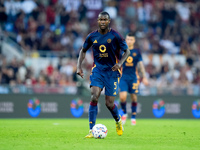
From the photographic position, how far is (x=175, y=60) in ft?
76.2

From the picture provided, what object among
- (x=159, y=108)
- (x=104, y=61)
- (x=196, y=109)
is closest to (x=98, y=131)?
(x=104, y=61)

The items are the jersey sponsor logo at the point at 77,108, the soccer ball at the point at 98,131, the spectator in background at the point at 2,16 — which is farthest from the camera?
the spectator in background at the point at 2,16

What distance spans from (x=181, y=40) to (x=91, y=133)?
1740cm

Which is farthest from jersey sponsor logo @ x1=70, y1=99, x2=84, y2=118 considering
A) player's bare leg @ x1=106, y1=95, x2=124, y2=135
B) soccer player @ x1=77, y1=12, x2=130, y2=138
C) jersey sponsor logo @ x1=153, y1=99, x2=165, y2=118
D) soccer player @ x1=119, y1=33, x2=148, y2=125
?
soccer player @ x1=77, y1=12, x2=130, y2=138

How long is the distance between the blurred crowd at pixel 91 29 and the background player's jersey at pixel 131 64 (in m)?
5.43

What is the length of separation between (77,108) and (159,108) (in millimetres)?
3854

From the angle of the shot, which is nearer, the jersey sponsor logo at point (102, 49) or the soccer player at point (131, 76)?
the jersey sponsor logo at point (102, 49)

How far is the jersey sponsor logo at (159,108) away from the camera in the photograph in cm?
1992

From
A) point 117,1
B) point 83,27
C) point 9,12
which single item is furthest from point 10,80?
point 117,1

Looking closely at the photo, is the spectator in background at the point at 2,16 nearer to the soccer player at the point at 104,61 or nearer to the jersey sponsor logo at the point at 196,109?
the jersey sponsor logo at the point at 196,109

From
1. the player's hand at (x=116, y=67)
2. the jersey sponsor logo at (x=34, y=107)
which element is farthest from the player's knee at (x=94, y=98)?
the jersey sponsor logo at (x=34, y=107)

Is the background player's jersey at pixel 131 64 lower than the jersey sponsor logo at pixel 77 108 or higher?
higher

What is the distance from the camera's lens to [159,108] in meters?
20.1

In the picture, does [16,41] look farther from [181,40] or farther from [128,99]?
[181,40]
